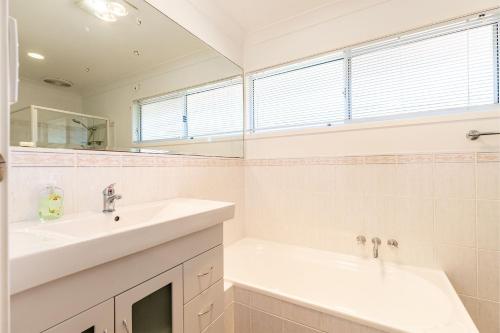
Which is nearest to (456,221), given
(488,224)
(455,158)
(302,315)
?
(488,224)

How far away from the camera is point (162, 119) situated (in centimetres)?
163

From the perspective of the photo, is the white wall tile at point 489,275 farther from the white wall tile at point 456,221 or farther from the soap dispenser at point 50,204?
the soap dispenser at point 50,204

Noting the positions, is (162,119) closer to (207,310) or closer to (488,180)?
(207,310)

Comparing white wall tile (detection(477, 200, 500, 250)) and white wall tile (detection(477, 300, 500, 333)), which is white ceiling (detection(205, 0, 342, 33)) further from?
white wall tile (detection(477, 300, 500, 333))

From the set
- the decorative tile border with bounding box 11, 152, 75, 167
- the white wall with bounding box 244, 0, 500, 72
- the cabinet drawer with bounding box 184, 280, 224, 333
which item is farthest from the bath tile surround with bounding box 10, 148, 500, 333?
the white wall with bounding box 244, 0, 500, 72

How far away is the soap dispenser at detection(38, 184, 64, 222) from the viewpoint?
3.19ft

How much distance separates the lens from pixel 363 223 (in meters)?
1.86

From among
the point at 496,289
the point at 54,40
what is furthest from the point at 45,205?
the point at 496,289

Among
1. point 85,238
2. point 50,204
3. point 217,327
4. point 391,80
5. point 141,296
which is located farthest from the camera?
point 391,80

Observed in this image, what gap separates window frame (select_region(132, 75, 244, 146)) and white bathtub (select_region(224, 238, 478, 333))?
1041 millimetres

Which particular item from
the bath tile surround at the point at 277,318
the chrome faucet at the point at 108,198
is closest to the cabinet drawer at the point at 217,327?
the bath tile surround at the point at 277,318

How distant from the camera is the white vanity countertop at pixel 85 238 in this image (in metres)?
0.55

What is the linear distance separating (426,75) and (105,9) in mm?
2071

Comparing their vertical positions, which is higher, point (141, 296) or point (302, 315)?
point (141, 296)
